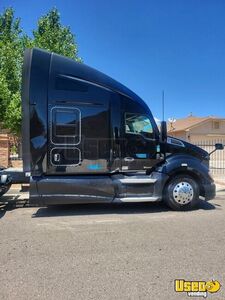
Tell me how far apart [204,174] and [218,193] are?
3.80 meters

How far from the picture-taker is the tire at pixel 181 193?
839 cm

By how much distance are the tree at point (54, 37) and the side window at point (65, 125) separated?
11539mm

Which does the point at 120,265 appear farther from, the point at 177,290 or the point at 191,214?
the point at 191,214

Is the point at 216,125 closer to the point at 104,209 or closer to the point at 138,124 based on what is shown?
the point at 138,124

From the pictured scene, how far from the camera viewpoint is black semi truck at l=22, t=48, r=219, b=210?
784 centimetres

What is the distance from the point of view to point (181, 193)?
839cm

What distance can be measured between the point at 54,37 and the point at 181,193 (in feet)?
45.2

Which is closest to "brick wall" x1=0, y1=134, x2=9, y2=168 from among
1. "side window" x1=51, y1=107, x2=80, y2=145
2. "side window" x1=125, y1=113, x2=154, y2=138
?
"side window" x1=51, y1=107, x2=80, y2=145

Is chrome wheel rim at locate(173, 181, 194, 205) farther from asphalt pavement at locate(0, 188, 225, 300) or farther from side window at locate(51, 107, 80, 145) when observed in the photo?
side window at locate(51, 107, 80, 145)

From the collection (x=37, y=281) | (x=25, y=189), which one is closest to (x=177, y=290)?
(x=37, y=281)

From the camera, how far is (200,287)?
13.3ft
